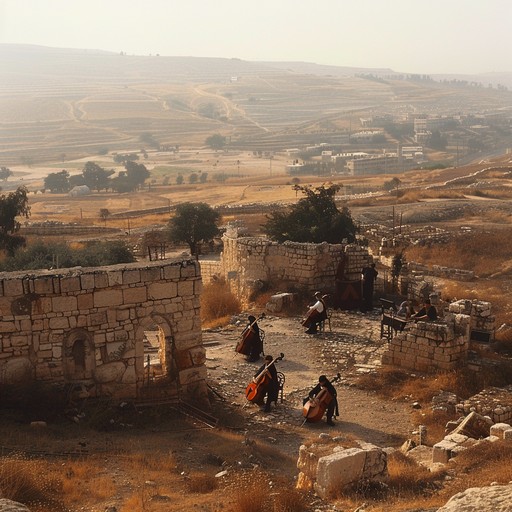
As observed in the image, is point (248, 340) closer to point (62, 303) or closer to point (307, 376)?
point (307, 376)

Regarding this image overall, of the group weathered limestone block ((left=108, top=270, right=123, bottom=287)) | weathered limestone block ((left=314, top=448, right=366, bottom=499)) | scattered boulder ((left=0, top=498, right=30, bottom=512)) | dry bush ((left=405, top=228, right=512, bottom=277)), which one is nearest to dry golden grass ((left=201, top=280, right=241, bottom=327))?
weathered limestone block ((left=108, top=270, right=123, bottom=287))

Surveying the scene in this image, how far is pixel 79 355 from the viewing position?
11.3 m

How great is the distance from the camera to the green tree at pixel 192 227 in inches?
1289

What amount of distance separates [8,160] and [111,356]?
135949 mm

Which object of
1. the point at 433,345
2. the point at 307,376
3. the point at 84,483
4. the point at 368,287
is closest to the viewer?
the point at 84,483

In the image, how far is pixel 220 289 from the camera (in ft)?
66.2

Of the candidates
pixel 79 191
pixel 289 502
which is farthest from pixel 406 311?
pixel 79 191

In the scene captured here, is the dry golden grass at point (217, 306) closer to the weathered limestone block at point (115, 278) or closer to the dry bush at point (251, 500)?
the weathered limestone block at point (115, 278)

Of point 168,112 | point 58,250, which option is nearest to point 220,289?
point 58,250

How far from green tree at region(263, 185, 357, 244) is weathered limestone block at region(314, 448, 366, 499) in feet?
48.8

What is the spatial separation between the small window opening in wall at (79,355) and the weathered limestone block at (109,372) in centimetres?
21

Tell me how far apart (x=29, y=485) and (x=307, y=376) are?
634cm

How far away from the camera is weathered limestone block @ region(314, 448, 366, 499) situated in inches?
323

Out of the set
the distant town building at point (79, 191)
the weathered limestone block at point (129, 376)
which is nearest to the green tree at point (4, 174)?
the distant town building at point (79, 191)
